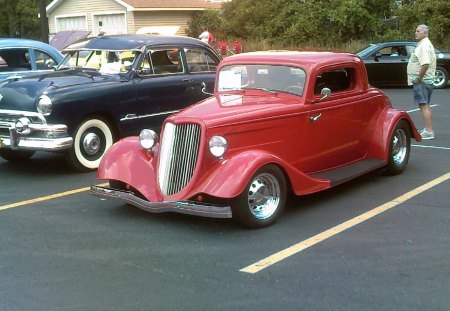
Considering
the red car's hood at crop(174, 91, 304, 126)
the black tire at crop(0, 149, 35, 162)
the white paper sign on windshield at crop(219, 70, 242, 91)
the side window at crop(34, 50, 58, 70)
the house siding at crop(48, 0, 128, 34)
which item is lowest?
the black tire at crop(0, 149, 35, 162)

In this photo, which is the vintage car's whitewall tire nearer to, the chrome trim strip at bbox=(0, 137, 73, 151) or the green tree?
the chrome trim strip at bbox=(0, 137, 73, 151)

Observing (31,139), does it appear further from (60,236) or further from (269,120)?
(269,120)

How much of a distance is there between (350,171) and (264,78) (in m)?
1.43

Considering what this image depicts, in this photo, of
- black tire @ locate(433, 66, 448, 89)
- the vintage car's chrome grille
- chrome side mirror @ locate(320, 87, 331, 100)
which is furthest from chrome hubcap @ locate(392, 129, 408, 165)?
black tire @ locate(433, 66, 448, 89)

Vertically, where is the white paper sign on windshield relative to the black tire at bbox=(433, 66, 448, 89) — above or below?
above

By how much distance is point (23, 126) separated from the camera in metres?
7.95

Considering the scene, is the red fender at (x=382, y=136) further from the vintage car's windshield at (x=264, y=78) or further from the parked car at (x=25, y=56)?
the parked car at (x=25, y=56)

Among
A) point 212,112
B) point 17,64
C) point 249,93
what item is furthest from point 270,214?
point 17,64

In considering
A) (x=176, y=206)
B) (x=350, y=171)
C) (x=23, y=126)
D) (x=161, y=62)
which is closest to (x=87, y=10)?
(x=161, y=62)

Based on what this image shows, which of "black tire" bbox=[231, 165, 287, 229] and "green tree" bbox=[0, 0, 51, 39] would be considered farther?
"green tree" bbox=[0, 0, 51, 39]

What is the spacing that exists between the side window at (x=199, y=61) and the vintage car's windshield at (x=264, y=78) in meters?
2.64

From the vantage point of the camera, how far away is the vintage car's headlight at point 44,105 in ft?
25.6

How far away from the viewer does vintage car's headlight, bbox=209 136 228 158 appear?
5.52 m

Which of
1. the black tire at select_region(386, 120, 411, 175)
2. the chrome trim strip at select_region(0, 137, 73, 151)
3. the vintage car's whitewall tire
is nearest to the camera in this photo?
the black tire at select_region(386, 120, 411, 175)
